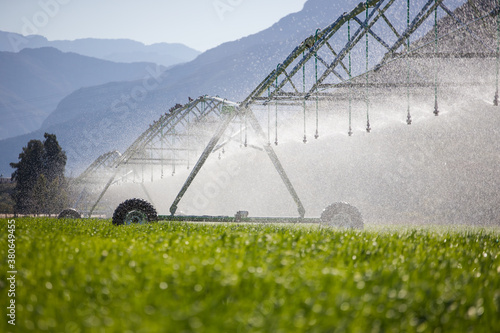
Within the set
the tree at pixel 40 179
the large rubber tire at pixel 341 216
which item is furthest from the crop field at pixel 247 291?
the tree at pixel 40 179

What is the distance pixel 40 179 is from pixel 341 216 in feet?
140

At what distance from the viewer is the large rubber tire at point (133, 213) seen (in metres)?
11.4

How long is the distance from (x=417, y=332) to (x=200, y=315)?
1.30m

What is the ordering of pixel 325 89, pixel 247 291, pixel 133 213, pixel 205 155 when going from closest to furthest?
pixel 247 291 → pixel 133 213 → pixel 325 89 → pixel 205 155

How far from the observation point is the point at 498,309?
338 cm

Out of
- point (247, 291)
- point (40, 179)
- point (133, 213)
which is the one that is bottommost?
point (247, 291)

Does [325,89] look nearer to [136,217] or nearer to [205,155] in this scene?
[205,155]

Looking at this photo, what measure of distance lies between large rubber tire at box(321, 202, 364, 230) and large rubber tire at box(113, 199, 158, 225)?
13.8 ft

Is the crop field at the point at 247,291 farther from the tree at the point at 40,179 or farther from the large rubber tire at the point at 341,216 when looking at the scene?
the tree at the point at 40,179

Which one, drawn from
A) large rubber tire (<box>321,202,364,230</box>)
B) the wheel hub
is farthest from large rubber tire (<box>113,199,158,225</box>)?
large rubber tire (<box>321,202,364,230</box>)

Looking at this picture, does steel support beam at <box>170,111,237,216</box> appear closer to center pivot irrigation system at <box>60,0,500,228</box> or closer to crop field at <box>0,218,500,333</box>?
center pivot irrigation system at <box>60,0,500,228</box>

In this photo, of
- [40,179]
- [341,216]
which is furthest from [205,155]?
[40,179]

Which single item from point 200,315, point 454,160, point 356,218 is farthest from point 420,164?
point 200,315

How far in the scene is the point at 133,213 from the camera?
11547 mm
